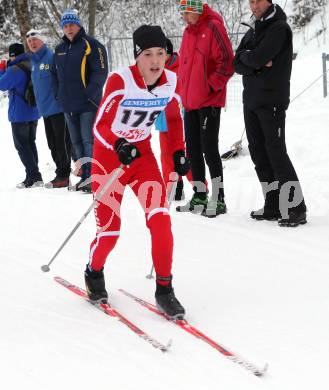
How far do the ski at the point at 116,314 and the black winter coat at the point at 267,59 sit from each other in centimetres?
242

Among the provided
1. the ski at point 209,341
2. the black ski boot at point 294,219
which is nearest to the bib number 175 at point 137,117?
the ski at point 209,341

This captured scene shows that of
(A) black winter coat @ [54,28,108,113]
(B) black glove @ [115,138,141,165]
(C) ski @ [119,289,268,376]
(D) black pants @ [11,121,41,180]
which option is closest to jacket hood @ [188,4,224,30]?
(A) black winter coat @ [54,28,108,113]

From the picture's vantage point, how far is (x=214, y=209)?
5984mm

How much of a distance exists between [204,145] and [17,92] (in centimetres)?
326

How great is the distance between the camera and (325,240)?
5.08 metres

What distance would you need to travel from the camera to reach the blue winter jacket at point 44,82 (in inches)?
292

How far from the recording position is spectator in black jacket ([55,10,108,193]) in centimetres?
691

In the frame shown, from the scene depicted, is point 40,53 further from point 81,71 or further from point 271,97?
point 271,97

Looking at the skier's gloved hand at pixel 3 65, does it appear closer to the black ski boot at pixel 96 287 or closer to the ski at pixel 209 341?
the black ski boot at pixel 96 287

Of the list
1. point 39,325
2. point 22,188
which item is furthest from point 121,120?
point 22,188

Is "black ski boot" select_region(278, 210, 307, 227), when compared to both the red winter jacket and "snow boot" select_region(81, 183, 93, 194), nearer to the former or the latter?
the red winter jacket

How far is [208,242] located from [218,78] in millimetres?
1607

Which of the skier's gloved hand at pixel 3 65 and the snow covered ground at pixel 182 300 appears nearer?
the snow covered ground at pixel 182 300

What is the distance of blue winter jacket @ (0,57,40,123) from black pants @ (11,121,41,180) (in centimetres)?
10
